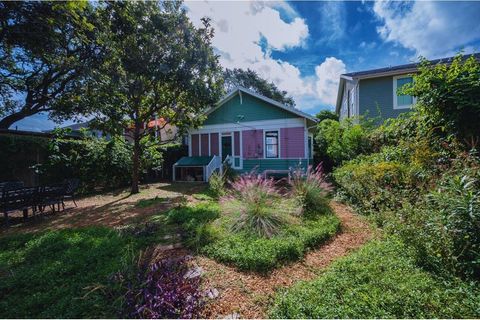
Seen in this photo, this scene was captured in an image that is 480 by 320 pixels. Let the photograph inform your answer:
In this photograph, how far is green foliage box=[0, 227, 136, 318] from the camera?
8.37 ft

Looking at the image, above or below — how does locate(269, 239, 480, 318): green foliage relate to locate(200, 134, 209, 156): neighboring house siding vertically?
below

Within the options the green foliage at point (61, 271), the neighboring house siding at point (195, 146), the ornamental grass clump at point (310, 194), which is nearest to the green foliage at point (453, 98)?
the ornamental grass clump at point (310, 194)

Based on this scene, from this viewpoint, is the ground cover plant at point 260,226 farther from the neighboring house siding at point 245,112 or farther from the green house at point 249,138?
the neighboring house siding at point 245,112

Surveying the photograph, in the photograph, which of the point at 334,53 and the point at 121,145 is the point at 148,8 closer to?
the point at 121,145

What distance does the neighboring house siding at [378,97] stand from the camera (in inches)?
469

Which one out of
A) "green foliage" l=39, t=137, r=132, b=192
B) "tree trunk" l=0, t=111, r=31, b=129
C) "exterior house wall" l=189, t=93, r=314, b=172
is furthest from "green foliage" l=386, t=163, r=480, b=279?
"tree trunk" l=0, t=111, r=31, b=129

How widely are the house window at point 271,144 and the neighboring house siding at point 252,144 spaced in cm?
35

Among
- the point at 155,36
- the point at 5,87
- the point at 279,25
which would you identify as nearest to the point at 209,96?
the point at 155,36

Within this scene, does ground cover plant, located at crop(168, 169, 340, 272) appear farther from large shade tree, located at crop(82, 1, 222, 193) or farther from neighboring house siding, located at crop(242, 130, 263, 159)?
neighboring house siding, located at crop(242, 130, 263, 159)

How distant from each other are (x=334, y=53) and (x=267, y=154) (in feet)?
20.0

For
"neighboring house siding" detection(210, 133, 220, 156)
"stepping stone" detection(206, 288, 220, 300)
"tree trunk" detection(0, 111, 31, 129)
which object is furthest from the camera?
"neighboring house siding" detection(210, 133, 220, 156)

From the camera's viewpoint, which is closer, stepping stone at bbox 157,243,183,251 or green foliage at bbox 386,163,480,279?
green foliage at bbox 386,163,480,279

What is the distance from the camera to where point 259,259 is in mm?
3420

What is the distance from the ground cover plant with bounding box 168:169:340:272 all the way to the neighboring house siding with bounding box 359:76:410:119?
8554mm
